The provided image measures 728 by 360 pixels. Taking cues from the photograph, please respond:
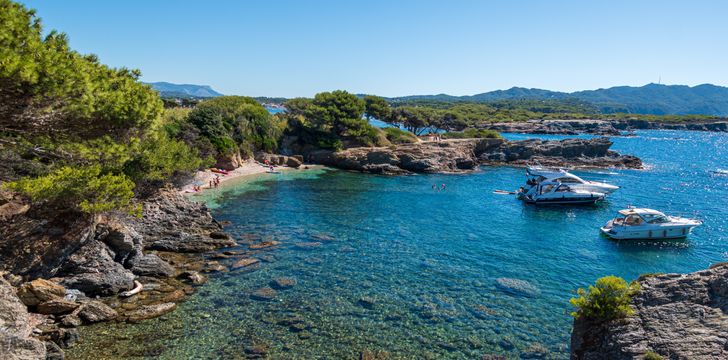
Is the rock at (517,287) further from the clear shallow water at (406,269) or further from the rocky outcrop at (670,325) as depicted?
the rocky outcrop at (670,325)

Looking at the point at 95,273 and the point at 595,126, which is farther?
the point at 595,126

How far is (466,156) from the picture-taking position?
7200 centimetres

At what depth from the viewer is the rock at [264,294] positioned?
20527 mm

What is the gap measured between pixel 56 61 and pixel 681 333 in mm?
20012

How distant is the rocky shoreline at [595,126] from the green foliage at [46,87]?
489ft

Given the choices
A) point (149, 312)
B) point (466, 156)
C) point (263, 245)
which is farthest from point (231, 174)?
point (466, 156)

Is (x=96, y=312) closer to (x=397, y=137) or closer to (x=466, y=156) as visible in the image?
(x=466, y=156)

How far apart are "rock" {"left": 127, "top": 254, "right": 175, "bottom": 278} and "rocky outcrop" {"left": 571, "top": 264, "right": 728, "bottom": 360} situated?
20355mm

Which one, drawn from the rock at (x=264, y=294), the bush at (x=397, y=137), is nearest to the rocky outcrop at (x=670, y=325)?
the rock at (x=264, y=294)

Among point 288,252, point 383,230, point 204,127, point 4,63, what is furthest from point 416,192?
point 4,63

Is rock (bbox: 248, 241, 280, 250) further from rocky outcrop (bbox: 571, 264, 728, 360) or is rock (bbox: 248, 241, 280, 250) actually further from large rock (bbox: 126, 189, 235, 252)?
rocky outcrop (bbox: 571, 264, 728, 360)

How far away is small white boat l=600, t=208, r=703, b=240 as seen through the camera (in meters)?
33.4

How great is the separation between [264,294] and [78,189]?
9.73 meters

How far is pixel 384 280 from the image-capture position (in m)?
23.4
